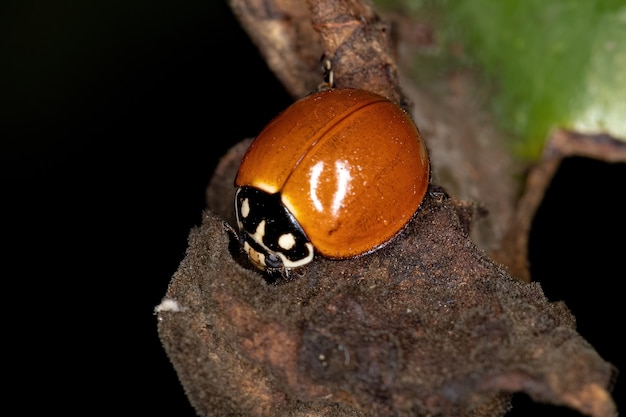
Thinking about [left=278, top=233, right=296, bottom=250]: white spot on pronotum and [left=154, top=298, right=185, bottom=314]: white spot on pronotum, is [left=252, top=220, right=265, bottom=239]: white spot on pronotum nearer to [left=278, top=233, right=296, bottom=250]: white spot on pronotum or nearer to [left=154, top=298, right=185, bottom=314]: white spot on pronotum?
[left=278, top=233, right=296, bottom=250]: white spot on pronotum

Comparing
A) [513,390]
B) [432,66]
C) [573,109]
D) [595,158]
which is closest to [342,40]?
[432,66]

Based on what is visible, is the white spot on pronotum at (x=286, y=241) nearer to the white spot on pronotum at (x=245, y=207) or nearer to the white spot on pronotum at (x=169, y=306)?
the white spot on pronotum at (x=245, y=207)

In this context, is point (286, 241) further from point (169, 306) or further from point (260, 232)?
point (169, 306)

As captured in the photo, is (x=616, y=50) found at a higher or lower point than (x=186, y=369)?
higher

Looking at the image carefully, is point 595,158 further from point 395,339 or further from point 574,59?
point 395,339

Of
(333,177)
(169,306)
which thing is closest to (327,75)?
(333,177)

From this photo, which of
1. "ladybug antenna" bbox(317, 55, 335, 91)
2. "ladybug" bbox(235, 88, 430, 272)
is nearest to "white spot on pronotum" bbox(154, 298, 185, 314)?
"ladybug" bbox(235, 88, 430, 272)
